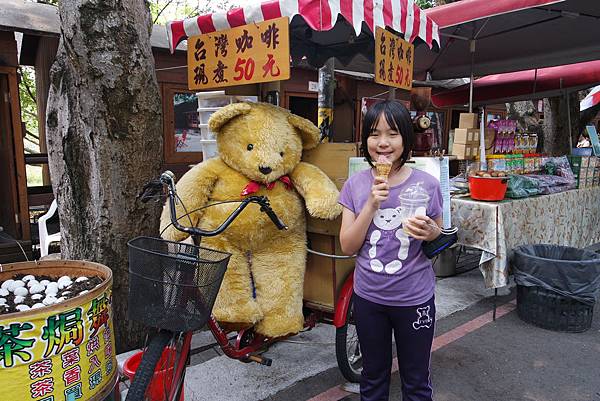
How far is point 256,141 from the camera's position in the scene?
2648 mm

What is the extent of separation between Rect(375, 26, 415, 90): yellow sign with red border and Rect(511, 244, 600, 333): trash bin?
80.5 inches

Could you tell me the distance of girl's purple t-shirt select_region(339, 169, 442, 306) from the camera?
6.62 ft

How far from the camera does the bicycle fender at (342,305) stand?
9.14ft

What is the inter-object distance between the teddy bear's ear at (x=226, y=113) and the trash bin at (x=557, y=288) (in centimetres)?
290

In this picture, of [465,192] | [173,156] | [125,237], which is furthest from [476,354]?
[173,156]

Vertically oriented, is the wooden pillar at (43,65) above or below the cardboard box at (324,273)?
above

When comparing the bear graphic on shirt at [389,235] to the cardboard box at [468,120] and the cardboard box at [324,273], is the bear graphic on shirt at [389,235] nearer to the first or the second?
the cardboard box at [324,273]

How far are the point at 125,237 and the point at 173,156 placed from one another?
4.09 m

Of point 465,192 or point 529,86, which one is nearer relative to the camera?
point 465,192

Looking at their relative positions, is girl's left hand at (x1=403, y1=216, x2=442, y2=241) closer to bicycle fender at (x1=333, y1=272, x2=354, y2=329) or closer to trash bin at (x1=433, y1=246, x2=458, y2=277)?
bicycle fender at (x1=333, y1=272, x2=354, y2=329)

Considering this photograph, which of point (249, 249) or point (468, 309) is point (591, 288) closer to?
point (468, 309)

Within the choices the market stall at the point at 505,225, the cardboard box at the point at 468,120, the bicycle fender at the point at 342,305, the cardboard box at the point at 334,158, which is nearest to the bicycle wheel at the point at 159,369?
the bicycle fender at the point at 342,305

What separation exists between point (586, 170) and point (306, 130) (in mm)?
4294

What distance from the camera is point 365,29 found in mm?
4094
